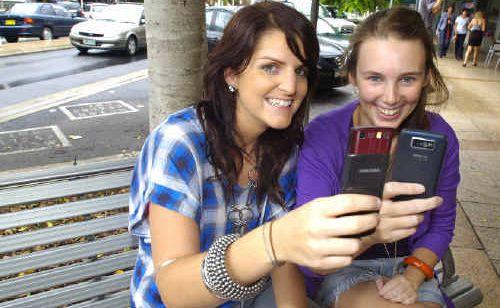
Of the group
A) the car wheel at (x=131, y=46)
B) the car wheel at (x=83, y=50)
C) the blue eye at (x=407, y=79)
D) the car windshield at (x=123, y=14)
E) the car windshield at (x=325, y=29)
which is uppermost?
the blue eye at (x=407, y=79)

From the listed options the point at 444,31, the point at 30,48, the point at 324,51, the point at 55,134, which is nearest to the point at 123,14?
the point at 30,48

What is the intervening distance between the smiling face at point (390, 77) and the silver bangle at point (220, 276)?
0.89 meters

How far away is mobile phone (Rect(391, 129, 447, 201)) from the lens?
1408mm

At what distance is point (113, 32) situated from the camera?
14820mm

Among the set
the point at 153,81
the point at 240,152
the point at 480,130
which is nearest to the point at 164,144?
the point at 240,152

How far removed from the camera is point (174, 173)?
1574 millimetres

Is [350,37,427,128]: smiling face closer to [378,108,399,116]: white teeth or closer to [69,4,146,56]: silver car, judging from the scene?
[378,108,399,116]: white teeth

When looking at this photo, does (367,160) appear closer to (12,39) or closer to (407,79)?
(407,79)

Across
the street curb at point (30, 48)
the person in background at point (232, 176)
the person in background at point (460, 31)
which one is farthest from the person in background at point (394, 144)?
the person in background at point (460, 31)

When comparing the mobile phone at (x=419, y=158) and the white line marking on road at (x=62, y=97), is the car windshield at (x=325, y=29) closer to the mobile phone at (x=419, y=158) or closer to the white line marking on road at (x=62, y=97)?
the white line marking on road at (x=62, y=97)

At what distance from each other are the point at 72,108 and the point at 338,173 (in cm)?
771

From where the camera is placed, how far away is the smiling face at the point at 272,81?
1610 millimetres

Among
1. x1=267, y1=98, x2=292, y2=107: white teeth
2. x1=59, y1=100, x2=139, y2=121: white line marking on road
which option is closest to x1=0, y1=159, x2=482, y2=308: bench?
x1=267, y1=98, x2=292, y2=107: white teeth

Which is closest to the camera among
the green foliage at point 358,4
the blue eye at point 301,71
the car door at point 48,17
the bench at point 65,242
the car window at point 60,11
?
the blue eye at point 301,71
